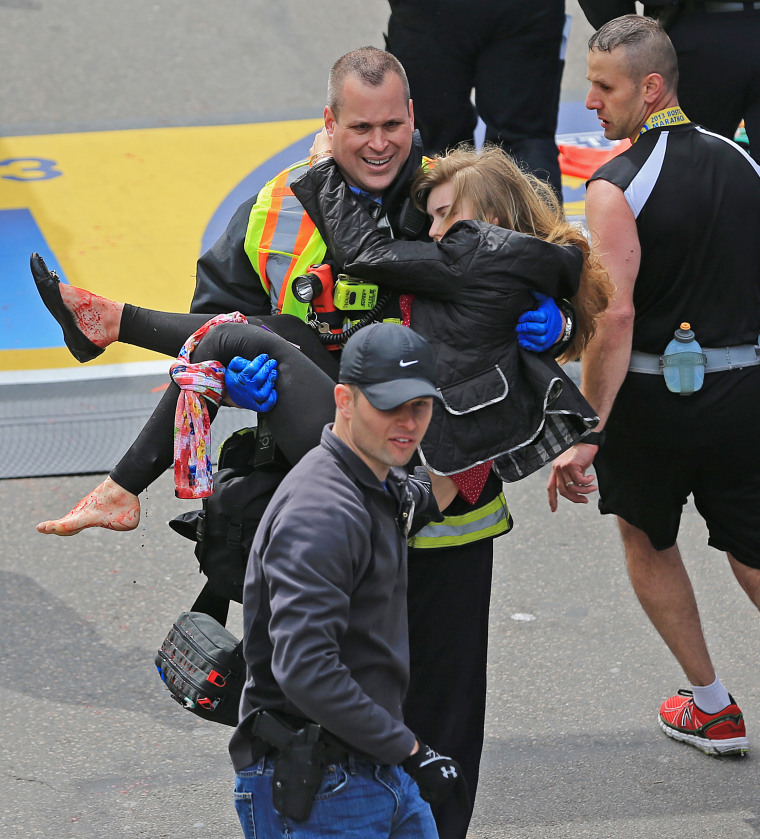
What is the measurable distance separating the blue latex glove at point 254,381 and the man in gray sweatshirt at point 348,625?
0.38 meters

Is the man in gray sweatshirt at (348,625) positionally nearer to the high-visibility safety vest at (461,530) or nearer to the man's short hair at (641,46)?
the high-visibility safety vest at (461,530)

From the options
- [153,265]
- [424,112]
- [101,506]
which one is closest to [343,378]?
[101,506]

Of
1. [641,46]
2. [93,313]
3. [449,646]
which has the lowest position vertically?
[449,646]

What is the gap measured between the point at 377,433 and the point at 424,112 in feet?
14.2

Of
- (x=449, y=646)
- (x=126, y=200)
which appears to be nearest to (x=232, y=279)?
(x=449, y=646)

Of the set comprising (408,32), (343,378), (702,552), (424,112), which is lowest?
(702,552)

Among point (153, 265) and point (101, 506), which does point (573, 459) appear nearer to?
point (101, 506)

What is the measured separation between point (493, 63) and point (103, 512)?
3929mm

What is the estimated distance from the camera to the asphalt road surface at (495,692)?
12.4ft

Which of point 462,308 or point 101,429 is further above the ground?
point 462,308

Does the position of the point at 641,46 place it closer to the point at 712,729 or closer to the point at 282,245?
the point at 282,245

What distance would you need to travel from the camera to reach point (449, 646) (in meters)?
3.31

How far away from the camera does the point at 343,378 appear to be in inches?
97.6

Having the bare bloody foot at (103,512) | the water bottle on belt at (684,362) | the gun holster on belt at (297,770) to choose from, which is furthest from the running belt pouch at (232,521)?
the water bottle on belt at (684,362)
